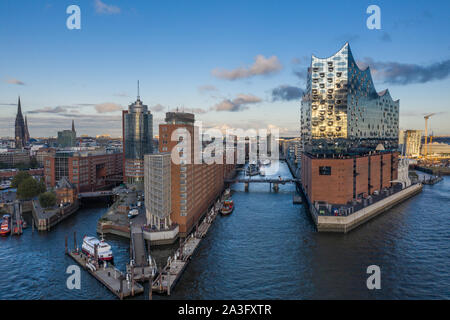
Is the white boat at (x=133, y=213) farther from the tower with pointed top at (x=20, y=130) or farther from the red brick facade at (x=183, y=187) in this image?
the tower with pointed top at (x=20, y=130)

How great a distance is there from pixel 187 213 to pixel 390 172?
59.6 meters

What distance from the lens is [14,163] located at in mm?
131125

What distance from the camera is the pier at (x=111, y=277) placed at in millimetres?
29000

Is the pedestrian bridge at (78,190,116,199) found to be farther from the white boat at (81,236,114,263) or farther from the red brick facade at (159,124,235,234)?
the white boat at (81,236,114,263)

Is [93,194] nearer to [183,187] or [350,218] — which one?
[183,187]

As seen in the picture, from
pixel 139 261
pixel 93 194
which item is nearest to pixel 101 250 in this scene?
pixel 139 261

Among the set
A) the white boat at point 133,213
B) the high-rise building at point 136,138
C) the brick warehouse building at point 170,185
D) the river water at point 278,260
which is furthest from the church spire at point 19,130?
the brick warehouse building at point 170,185

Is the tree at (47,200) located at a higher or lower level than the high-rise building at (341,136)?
lower

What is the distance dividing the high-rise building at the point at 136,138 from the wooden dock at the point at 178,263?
51.2 m

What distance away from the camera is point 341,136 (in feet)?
221

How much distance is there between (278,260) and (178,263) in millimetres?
11247

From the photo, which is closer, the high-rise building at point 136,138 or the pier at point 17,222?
the pier at point 17,222

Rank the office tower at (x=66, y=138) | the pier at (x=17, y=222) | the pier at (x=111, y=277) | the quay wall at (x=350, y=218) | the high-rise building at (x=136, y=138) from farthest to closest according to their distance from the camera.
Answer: the office tower at (x=66, y=138), the high-rise building at (x=136, y=138), the quay wall at (x=350, y=218), the pier at (x=17, y=222), the pier at (x=111, y=277)
